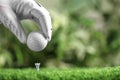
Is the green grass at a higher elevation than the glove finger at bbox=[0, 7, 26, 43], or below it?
below

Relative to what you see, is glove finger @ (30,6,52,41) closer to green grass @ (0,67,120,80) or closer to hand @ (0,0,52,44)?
hand @ (0,0,52,44)

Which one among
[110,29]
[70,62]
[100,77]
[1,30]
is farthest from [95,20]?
[100,77]

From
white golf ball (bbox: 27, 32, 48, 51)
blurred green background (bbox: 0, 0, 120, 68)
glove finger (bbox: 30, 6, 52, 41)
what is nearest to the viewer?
glove finger (bbox: 30, 6, 52, 41)

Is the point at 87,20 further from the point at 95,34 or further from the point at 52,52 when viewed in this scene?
the point at 52,52

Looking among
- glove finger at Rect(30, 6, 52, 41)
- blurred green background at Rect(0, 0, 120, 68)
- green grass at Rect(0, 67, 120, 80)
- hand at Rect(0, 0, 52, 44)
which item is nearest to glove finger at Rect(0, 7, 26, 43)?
hand at Rect(0, 0, 52, 44)

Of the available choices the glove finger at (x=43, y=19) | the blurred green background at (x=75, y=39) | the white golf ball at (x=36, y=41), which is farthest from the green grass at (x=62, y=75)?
the blurred green background at (x=75, y=39)

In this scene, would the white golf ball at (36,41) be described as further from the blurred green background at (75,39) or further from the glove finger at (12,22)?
the blurred green background at (75,39)

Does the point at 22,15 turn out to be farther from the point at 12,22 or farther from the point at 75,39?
the point at 75,39
